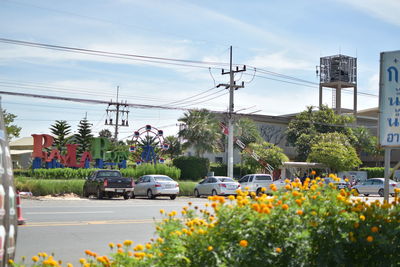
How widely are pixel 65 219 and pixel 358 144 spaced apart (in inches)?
2094

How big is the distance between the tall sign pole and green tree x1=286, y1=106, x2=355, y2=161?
2118 inches

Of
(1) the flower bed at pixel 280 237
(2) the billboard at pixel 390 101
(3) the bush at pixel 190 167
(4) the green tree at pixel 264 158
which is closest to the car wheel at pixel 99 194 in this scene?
(3) the bush at pixel 190 167

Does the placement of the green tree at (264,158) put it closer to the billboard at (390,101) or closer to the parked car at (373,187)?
the parked car at (373,187)

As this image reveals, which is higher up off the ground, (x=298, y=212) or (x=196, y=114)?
(x=196, y=114)

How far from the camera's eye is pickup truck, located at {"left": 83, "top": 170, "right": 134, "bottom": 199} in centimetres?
2830

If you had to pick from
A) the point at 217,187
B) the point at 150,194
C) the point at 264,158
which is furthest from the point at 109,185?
the point at 264,158

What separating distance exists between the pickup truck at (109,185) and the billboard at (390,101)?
21.5m

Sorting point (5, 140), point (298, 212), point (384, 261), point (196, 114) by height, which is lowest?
point (384, 261)

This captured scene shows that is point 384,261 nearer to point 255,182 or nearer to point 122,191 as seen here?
point 122,191

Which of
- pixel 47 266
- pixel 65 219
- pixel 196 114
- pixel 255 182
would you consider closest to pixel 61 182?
pixel 255 182

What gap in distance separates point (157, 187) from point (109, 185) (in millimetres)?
2959

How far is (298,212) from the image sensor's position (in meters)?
4.96

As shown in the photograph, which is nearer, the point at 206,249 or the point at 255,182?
the point at 206,249

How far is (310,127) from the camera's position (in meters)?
63.8
